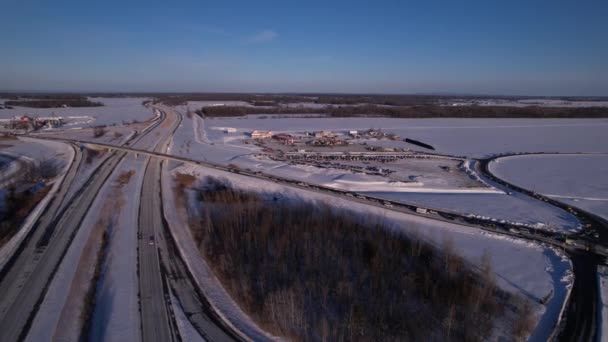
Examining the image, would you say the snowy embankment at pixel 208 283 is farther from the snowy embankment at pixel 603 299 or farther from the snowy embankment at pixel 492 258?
the snowy embankment at pixel 603 299

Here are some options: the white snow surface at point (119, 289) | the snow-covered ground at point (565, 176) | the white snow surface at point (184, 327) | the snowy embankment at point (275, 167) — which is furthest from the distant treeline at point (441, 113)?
the white snow surface at point (184, 327)

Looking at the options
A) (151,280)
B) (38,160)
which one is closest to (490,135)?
(151,280)

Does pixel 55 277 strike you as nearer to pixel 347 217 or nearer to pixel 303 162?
pixel 347 217

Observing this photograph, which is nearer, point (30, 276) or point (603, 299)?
point (603, 299)

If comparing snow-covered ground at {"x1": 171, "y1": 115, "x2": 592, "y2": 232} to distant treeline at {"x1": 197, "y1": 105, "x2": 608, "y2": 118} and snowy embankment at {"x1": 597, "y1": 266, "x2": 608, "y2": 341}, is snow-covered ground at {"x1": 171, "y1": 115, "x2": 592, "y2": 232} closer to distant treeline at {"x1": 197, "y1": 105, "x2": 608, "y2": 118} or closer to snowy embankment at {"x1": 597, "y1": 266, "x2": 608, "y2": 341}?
snowy embankment at {"x1": 597, "y1": 266, "x2": 608, "y2": 341}

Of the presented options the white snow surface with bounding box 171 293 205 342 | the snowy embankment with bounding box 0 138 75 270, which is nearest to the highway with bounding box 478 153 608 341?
the white snow surface with bounding box 171 293 205 342

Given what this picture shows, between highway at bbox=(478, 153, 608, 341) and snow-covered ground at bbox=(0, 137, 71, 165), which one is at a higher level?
snow-covered ground at bbox=(0, 137, 71, 165)

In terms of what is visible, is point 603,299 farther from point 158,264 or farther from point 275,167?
point 275,167
